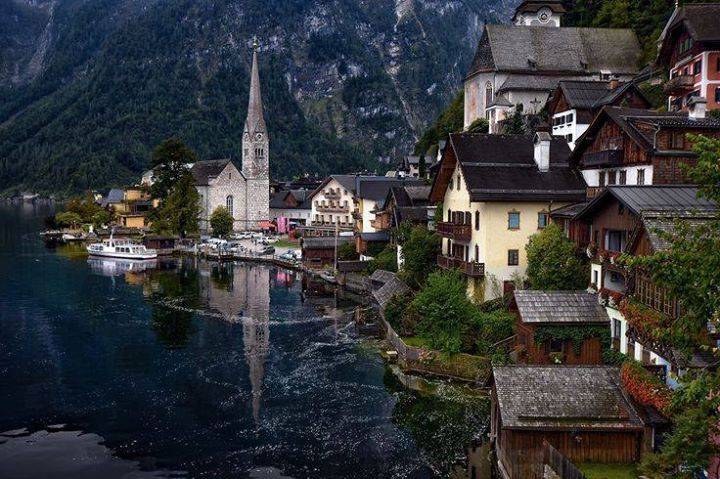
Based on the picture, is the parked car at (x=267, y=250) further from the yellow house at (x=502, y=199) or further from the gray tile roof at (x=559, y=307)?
the gray tile roof at (x=559, y=307)

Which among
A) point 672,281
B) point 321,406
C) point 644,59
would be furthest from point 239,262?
point 672,281

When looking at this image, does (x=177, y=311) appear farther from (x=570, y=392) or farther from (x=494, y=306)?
(x=570, y=392)

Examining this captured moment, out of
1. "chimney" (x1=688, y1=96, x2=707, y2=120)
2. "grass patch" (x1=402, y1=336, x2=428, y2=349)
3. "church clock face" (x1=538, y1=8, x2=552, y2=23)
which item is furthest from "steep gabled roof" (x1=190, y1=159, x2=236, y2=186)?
"chimney" (x1=688, y1=96, x2=707, y2=120)

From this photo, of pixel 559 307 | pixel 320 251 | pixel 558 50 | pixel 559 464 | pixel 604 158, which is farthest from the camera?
pixel 558 50

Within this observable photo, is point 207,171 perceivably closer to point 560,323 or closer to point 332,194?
point 332,194

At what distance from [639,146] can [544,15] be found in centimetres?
6284

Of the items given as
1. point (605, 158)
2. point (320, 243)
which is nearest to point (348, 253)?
point (320, 243)

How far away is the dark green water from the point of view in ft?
91.7

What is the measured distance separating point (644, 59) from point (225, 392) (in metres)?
60.6

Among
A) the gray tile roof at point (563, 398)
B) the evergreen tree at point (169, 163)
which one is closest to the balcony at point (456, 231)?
the gray tile roof at point (563, 398)

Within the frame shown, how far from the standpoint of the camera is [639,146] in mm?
36812

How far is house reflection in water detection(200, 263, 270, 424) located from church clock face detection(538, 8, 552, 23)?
47.0 meters

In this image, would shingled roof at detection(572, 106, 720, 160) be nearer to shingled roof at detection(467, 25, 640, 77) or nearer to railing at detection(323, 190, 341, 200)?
shingled roof at detection(467, 25, 640, 77)

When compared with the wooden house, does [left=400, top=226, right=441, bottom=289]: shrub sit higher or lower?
lower
